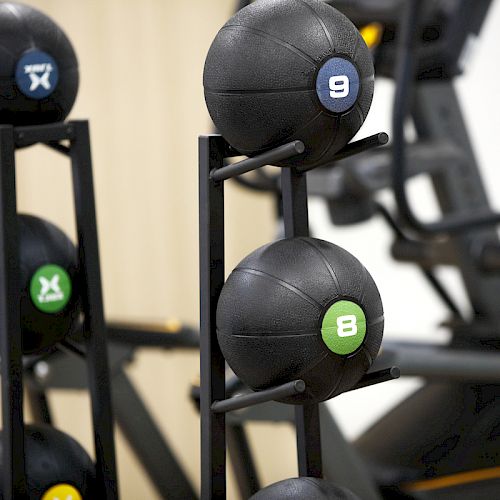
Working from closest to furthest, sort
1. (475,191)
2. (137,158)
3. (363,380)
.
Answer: (363,380), (475,191), (137,158)

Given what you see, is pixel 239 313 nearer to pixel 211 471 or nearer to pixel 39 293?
pixel 211 471

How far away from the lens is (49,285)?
1863mm

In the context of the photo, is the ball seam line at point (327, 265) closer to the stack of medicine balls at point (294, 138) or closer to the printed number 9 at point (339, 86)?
the stack of medicine balls at point (294, 138)

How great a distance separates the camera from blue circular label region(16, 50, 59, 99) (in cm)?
180

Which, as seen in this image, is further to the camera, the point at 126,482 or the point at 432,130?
the point at 126,482

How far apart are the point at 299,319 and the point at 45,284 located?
0.57 m

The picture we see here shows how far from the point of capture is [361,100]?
1.54 m

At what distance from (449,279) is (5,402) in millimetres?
2869

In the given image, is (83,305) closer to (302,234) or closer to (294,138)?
(302,234)

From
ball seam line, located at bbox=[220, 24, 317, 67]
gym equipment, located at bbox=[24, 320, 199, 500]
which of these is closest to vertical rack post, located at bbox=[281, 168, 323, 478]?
ball seam line, located at bbox=[220, 24, 317, 67]

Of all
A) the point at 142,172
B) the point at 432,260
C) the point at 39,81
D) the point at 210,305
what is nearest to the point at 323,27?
the point at 210,305

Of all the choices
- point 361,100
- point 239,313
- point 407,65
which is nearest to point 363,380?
point 239,313

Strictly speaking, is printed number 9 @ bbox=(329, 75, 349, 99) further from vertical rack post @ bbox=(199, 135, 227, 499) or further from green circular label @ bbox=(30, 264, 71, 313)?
green circular label @ bbox=(30, 264, 71, 313)

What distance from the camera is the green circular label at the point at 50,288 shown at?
184 centimetres
